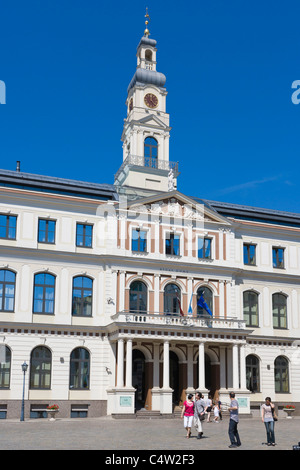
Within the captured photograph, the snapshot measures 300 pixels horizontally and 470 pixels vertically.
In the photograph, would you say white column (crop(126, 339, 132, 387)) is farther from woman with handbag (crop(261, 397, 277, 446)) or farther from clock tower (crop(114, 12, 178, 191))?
woman with handbag (crop(261, 397, 277, 446))

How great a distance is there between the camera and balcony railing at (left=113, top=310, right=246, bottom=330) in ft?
141

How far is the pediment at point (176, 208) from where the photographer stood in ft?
157

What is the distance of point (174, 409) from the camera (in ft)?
146

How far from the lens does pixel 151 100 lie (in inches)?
2264

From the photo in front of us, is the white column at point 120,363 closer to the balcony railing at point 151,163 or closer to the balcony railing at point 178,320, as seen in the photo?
the balcony railing at point 178,320

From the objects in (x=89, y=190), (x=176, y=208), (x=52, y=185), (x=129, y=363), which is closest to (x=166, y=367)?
(x=129, y=363)

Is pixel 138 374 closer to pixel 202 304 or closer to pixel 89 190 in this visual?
pixel 202 304

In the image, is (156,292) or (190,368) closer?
(190,368)

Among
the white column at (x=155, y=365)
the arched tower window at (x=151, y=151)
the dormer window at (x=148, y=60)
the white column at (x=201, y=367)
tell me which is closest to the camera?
the white column at (x=201, y=367)

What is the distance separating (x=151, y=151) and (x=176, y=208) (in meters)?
9.00

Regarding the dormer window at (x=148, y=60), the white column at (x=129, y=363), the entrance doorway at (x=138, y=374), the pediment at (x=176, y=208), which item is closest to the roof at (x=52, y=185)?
the pediment at (x=176, y=208)

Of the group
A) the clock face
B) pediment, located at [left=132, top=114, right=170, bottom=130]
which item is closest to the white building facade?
pediment, located at [left=132, top=114, right=170, bottom=130]
